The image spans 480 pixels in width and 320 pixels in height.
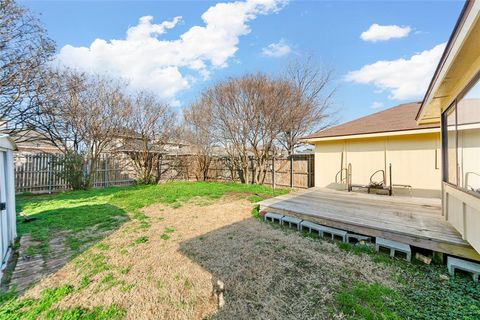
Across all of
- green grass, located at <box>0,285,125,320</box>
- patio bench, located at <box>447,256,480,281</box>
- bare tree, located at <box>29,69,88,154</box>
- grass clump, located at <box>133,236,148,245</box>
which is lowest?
grass clump, located at <box>133,236,148,245</box>

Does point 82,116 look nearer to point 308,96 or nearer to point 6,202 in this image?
point 6,202

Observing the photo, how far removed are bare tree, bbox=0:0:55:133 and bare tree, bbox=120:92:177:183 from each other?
→ 11.9ft

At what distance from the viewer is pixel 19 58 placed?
6.41 m

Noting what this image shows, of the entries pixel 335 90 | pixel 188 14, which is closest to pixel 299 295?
pixel 188 14

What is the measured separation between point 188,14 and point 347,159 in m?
8.71

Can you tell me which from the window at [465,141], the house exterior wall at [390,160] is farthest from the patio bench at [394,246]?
the house exterior wall at [390,160]

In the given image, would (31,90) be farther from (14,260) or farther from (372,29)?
(372,29)

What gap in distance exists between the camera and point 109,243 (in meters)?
3.45

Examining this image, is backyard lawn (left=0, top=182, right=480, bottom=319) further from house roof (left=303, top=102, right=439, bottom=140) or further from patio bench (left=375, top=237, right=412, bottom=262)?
house roof (left=303, top=102, right=439, bottom=140)

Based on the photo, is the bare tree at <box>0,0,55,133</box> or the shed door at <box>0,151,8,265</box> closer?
the shed door at <box>0,151,8,265</box>

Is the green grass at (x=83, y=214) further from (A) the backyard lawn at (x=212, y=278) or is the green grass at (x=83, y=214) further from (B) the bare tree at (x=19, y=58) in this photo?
(B) the bare tree at (x=19, y=58)

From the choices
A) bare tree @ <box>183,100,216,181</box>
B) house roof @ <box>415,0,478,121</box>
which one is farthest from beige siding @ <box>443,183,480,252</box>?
bare tree @ <box>183,100,216,181</box>

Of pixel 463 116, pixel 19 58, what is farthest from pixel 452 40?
pixel 19 58

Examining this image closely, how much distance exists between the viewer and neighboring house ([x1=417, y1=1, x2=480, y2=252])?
6.35 feet
